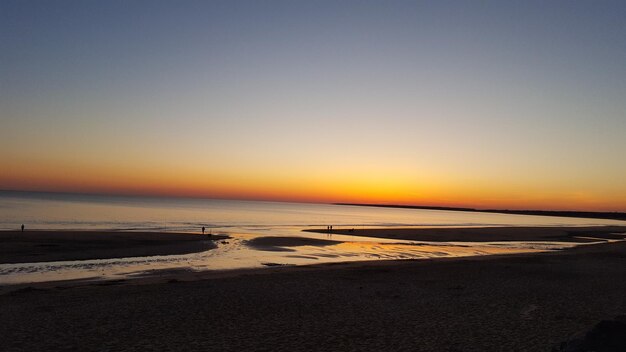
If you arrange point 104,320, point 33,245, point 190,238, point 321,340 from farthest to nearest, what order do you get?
point 190,238, point 33,245, point 104,320, point 321,340

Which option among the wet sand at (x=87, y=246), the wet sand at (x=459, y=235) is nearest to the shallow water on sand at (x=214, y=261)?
the wet sand at (x=87, y=246)

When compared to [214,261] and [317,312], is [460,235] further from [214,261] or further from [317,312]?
[317,312]

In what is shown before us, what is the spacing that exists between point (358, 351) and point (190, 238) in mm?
39777

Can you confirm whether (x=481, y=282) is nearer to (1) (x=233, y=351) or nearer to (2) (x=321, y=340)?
(2) (x=321, y=340)

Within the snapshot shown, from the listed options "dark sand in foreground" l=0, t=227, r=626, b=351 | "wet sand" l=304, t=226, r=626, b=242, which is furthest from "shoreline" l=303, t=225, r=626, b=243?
"dark sand in foreground" l=0, t=227, r=626, b=351

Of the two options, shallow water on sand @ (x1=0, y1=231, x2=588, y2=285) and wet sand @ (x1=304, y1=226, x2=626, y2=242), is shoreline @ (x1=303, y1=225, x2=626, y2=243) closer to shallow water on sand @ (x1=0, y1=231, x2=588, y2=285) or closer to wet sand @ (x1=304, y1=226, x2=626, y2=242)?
wet sand @ (x1=304, y1=226, x2=626, y2=242)

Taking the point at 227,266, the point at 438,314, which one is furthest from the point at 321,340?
the point at 227,266

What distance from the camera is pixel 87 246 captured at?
1492 inches

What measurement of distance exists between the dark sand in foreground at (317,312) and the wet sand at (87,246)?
12.2 metres

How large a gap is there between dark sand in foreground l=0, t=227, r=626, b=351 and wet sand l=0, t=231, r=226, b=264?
12239mm

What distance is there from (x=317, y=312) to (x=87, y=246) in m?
28.6

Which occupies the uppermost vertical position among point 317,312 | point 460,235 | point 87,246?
point 87,246

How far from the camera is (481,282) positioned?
2300cm

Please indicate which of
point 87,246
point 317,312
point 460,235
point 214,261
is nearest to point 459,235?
point 460,235
